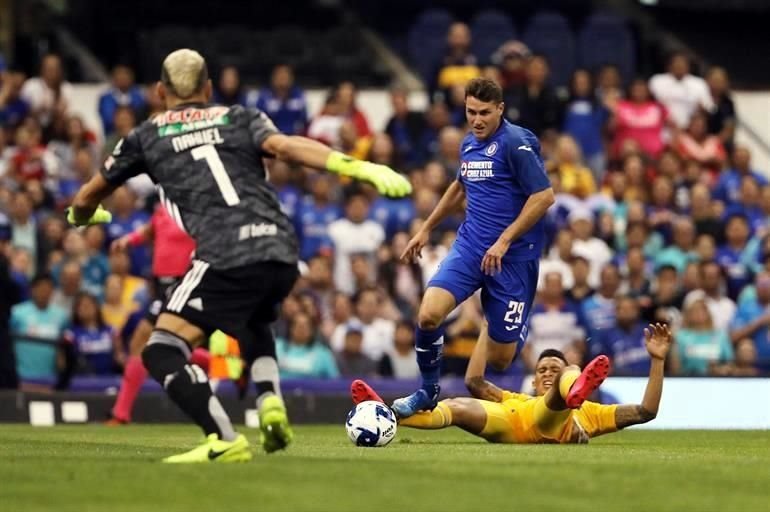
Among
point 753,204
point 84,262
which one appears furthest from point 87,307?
point 753,204

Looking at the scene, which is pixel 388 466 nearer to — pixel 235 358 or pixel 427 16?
pixel 235 358

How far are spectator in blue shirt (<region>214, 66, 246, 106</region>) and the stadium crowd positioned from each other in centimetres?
3

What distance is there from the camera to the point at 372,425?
41.5 ft

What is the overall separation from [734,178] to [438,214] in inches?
431

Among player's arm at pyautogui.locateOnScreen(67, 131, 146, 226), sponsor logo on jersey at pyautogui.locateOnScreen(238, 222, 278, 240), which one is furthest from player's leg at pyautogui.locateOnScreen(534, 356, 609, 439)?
player's arm at pyautogui.locateOnScreen(67, 131, 146, 226)

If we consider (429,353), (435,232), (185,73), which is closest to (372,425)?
(429,353)

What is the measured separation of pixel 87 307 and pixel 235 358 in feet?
6.46

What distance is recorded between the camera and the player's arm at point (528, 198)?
43.5ft

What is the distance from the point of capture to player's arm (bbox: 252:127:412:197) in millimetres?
9680

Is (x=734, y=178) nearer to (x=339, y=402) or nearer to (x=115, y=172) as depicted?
(x=339, y=402)

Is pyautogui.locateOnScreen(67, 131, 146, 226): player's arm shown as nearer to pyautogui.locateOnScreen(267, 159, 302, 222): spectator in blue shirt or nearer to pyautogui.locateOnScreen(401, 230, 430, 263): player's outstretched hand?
pyautogui.locateOnScreen(401, 230, 430, 263): player's outstretched hand

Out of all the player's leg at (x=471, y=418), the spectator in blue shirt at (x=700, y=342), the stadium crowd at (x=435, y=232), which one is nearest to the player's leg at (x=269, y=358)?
the player's leg at (x=471, y=418)

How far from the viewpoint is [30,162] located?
865 inches

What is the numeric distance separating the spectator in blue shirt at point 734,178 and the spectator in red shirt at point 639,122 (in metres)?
0.95
